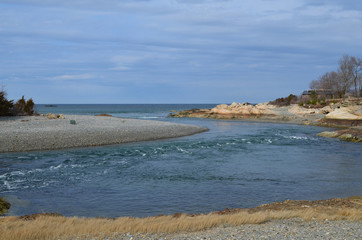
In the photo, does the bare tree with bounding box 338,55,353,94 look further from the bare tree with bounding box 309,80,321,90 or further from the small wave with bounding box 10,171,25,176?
the small wave with bounding box 10,171,25,176

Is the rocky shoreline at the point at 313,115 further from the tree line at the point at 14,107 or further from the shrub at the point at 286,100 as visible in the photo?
Answer: the tree line at the point at 14,107

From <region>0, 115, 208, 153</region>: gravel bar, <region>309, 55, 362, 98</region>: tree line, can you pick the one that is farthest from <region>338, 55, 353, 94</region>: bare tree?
<region>0, 115, 208, 153</region>: gravel bar

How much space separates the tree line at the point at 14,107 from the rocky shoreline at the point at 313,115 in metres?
31.4

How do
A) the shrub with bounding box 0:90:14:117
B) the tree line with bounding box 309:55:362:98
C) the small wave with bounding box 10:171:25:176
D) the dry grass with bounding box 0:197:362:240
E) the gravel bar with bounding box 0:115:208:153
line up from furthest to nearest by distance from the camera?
the tree line with bounding box 309:55:362:98 < the shrub with bounding box 0:90:14:117 < the gravel bar with bounding box 0:115:208:153 < the small wave with bounding box 10:171:25:176 < the dry grass with bounding box 0:197:362:240

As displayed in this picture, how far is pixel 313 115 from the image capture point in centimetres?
5966

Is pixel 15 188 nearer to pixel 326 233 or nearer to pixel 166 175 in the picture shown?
pixel 166 175

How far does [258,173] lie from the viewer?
18266mm

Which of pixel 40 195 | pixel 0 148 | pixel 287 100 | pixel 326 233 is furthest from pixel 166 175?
pixel 287 100

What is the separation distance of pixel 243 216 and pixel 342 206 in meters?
3.86

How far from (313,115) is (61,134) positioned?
4439 cm

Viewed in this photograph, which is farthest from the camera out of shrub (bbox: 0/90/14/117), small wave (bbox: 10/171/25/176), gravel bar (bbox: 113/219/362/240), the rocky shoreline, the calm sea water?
the rocky shoreline

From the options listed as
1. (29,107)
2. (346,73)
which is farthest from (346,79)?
(29,107)

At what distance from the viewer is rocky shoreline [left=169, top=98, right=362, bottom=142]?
43475 millimetres

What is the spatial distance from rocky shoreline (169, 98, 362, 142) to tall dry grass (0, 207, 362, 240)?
1017 inches
